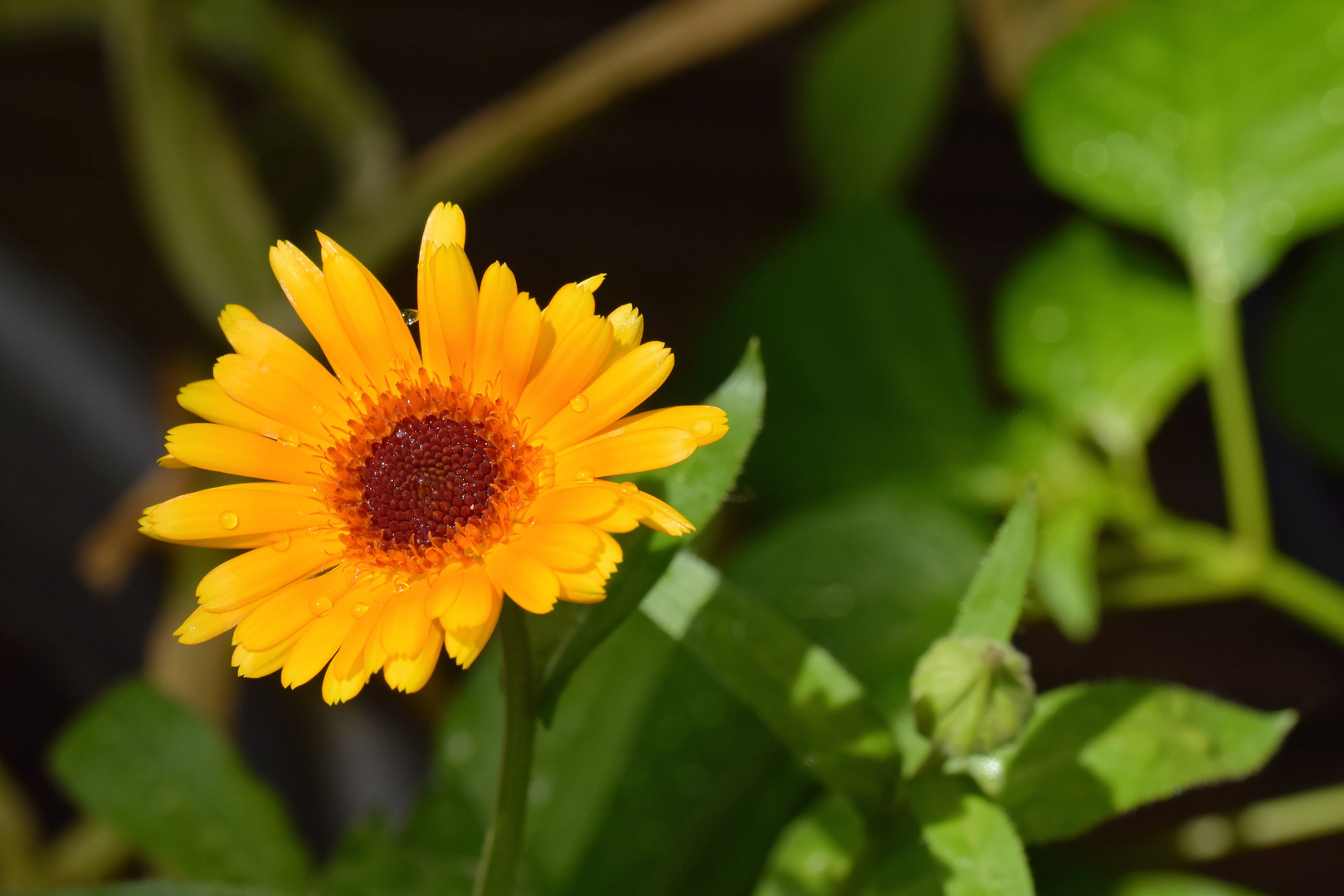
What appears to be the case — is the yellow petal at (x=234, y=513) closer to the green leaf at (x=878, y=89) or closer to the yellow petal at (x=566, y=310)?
the yellow petal at (x=566, y=310)

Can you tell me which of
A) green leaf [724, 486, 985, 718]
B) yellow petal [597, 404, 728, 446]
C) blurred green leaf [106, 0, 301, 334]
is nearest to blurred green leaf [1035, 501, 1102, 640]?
green leaf [724, 486, 985, 718]

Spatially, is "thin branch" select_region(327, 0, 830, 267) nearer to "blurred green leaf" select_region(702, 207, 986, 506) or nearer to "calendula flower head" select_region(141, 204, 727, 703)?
"blurred green leaf" select_region(702, 207, 986, 506)

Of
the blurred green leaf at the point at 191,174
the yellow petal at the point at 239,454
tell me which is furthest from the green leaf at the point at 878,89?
the yellow petal at the point at 239,454

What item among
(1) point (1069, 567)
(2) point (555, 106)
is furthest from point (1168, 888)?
(2) point (555, 106)

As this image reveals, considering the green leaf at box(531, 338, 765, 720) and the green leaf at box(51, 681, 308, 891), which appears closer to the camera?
the green leaf at box(531, 338, 765, 720)

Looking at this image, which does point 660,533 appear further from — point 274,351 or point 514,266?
point 514,266

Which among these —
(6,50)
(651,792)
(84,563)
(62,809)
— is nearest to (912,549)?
(651,792)
